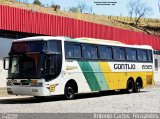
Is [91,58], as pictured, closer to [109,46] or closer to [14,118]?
[109,46]

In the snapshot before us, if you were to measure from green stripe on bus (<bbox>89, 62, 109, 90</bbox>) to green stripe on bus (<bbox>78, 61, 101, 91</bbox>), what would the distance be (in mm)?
212

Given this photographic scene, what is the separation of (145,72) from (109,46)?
4.91m

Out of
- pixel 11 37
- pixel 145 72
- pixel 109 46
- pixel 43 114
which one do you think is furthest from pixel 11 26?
pixel 43 114

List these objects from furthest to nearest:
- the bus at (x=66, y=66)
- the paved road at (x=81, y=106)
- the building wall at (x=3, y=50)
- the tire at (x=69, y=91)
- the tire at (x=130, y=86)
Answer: the building wall at (x=3, y=50) < the tire at (x=130, y=86) < the tire at (x=69, y=91) < the bus at (x=66, y=66) < the paved road at (x=81, y=106)

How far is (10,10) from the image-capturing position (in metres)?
27.4

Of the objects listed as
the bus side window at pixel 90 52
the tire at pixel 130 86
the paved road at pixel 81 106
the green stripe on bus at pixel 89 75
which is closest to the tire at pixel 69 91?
the paved road at pixel 81 106

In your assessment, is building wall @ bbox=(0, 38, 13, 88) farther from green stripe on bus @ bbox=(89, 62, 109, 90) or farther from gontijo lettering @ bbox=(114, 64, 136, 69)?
gontijo lettering @ bbox=(114, 64, 136, 69)

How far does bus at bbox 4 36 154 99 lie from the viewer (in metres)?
19.2

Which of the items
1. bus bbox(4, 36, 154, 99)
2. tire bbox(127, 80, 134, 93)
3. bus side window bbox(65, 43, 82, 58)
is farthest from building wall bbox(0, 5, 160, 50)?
tire bbox(127, 80, 134, 93)

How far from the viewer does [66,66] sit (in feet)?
67.4

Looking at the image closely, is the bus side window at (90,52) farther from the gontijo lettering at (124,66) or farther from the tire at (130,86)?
the tire at (130,86)

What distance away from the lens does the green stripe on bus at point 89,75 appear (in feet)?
72.3

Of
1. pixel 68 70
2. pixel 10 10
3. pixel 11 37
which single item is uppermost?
pixel 10 10

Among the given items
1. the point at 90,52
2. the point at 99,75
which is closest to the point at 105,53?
the point at 99,75
